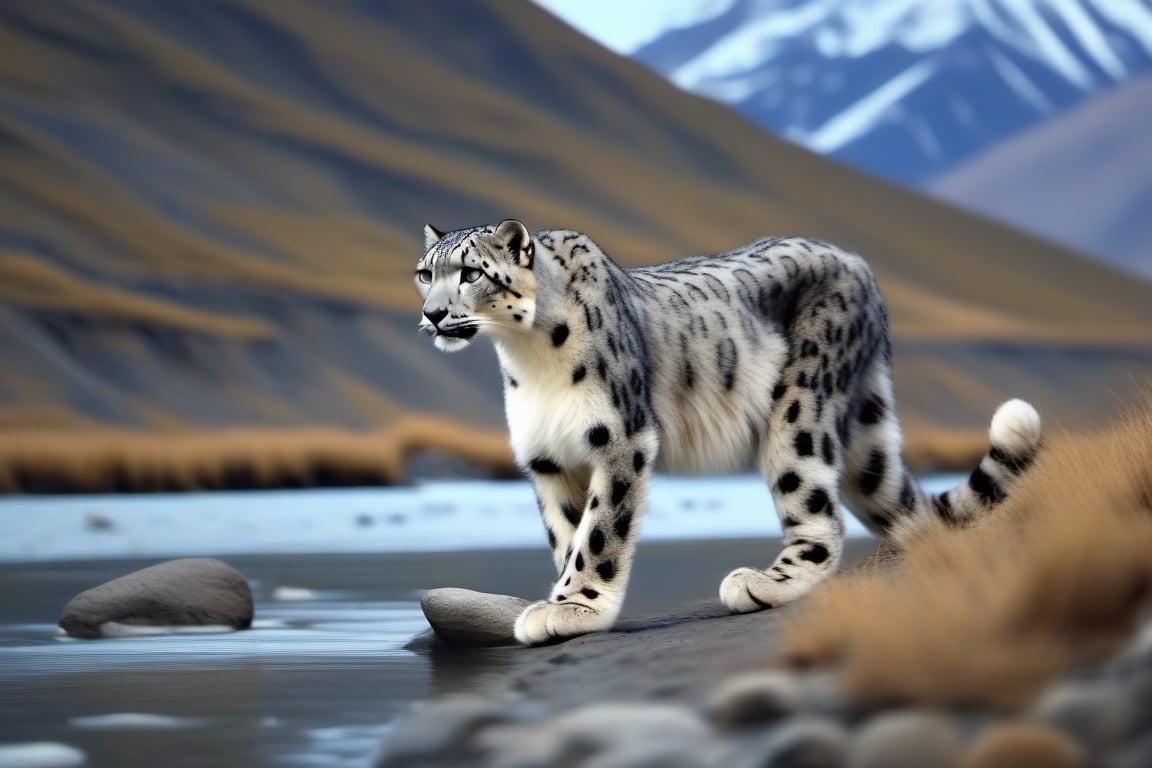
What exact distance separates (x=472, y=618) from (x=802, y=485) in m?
1.62

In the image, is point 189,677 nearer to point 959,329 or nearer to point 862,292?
point 862,292

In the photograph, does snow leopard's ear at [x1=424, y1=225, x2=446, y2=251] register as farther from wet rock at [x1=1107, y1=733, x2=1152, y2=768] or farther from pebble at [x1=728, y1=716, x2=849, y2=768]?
wet rock at [x1=1107, y1=733, x2=1152, y2=768]

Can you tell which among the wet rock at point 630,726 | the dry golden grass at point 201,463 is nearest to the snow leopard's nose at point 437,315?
the wet rock at point 630,726

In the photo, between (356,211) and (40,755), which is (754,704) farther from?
(356,211)

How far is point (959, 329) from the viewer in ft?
221

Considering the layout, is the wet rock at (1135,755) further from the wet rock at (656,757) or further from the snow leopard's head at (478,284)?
the snow leopard's head at (478,284)

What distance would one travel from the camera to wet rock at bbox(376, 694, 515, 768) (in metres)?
5.57

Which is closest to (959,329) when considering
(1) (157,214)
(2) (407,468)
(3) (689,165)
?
(3) (689,165)

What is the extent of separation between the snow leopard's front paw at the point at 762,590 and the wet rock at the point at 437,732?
2.50m

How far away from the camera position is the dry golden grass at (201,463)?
25.2m

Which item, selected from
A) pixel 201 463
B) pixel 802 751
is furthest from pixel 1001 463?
pixel 201 463

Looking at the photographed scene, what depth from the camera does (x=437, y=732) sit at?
5688 mm

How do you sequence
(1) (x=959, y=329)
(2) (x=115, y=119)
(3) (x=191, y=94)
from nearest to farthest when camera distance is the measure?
(2) (x=115, y=119)
(3) (x=191, y=94)
(1) (x=959, y=329)

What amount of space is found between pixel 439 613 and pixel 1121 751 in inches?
166
